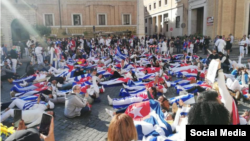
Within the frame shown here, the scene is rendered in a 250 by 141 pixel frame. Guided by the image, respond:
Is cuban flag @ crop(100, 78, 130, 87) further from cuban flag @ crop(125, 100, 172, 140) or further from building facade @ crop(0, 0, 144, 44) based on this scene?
building facade @ crop(0, 0, 144, 44)

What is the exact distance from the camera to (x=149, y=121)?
4660 millimetres

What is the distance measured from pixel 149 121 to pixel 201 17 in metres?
26.5

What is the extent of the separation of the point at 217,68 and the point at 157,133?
171 centimetres

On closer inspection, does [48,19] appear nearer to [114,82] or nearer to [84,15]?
[84,15]

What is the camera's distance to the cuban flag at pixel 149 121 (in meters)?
4.20

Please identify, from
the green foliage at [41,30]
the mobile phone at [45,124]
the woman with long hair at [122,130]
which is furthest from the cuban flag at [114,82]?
the green foliage at [41,30]

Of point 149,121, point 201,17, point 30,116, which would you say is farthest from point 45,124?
point 201,17

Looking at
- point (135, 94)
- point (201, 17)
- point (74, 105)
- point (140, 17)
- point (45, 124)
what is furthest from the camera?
point (201, 17)

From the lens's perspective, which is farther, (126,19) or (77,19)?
(126,19)

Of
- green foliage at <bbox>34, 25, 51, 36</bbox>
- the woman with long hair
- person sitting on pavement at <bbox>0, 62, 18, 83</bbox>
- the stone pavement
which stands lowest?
the stone pavement

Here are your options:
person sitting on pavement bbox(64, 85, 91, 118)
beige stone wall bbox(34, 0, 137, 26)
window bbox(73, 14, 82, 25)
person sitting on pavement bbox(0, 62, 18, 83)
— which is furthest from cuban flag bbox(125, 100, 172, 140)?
window bbox(73, 14, 82, 25)

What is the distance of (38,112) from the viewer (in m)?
5.79

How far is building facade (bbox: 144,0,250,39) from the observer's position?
2150 centimetres

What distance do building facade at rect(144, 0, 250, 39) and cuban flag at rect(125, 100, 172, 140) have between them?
782 inches
